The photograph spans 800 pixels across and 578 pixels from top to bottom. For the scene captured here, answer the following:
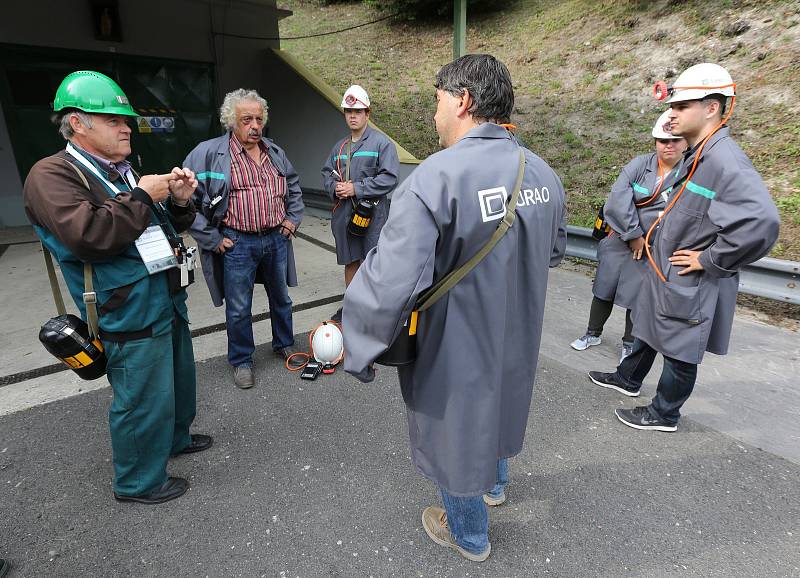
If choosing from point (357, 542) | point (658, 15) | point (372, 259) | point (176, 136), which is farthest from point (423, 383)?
point (658, 15)

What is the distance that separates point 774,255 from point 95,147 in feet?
20.0

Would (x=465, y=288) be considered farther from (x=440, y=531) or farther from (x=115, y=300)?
(x=115, y=300)

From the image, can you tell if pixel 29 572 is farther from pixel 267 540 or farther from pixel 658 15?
pixel 658 15

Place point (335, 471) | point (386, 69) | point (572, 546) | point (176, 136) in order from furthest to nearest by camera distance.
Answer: point (386, 69) → point (176, 136) → point (335, 471) → point (572, 546)

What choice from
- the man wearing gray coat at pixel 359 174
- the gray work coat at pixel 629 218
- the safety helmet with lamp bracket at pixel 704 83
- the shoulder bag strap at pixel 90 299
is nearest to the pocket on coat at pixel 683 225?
the safety helmet with lamp bracket at pixel 704 83

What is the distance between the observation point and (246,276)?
3.39 metres

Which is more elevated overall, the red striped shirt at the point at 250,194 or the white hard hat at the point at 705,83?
the white hard hat at the point at 705,83

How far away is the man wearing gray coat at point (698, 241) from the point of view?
87.2 inches

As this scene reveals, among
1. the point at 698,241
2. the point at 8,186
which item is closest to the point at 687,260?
the point at 698,241

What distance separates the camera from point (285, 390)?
334 centimetres

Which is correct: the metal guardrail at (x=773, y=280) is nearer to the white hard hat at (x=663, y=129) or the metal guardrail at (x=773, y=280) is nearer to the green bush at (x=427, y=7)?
the white hard hat at (x=663, y=129)

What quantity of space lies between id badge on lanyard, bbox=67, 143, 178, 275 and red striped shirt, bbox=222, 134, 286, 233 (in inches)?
40.9

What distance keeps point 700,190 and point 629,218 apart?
0.91 m

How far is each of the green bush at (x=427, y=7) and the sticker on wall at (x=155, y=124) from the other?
9.12 metres
